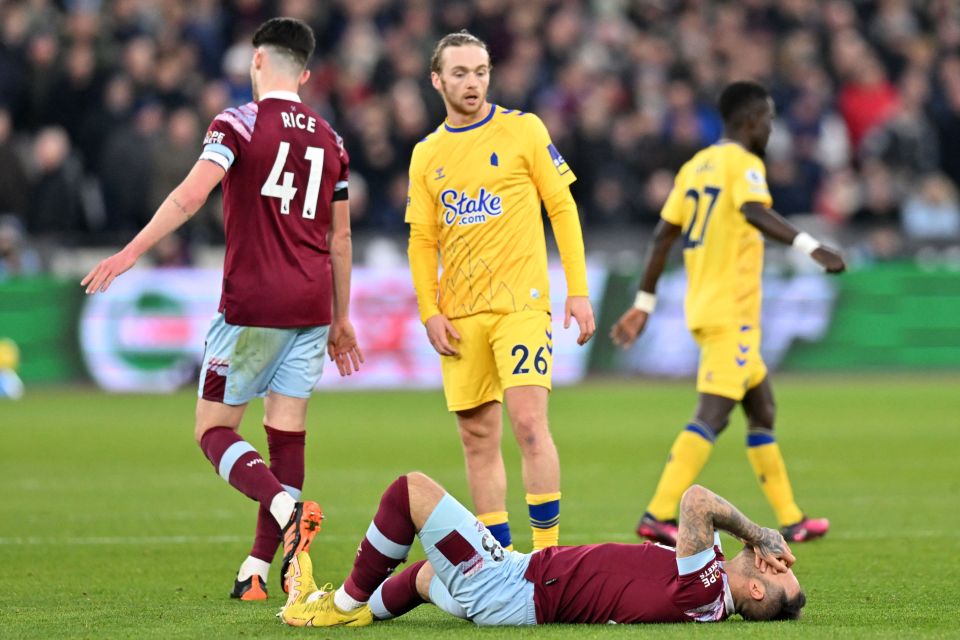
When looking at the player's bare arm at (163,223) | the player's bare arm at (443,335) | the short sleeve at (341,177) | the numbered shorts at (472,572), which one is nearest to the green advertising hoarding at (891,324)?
the player's bare arm at (443,335)

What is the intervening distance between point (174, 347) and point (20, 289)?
181 cm

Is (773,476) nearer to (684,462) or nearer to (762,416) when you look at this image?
(762,416)

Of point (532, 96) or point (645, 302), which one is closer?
point (645, 302)

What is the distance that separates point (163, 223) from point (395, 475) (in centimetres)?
598

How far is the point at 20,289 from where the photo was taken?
1934 cm

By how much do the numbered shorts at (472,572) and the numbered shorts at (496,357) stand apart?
1.38 meters

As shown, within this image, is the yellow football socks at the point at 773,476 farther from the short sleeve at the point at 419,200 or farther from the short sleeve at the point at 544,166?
the short sleeve at the point at 419,200

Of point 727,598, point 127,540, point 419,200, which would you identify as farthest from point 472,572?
point 127,540

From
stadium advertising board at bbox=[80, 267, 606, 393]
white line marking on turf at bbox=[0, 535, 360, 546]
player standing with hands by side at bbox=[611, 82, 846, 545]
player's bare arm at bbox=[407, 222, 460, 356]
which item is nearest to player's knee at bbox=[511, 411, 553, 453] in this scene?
player's bare arm at bbox=[407, 222, 460, 356]

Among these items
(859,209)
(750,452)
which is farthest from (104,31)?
(750,452)

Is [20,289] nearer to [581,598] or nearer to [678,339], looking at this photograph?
[678,339]

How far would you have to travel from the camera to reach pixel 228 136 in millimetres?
7309

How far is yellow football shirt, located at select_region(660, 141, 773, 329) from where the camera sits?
9.70 meters

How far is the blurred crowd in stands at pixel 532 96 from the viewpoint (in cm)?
2070
